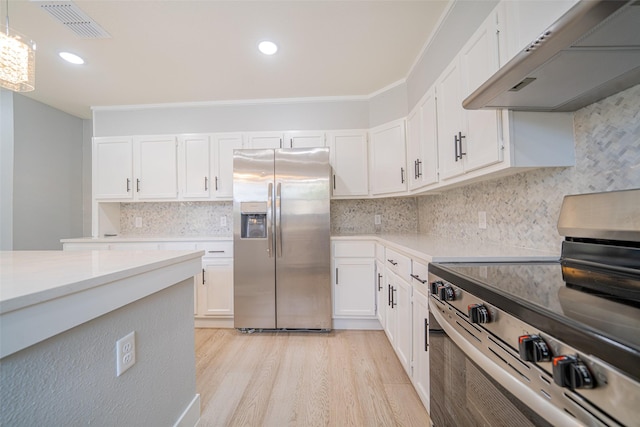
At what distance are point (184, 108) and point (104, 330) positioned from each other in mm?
3063

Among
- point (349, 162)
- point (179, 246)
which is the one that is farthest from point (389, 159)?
point (179, 246)

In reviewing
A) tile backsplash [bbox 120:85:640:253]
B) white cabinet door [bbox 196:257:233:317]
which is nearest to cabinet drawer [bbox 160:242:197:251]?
white cabinet door [bbox 196:257:233:317]

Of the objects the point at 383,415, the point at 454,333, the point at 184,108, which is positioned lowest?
the point at 383,415

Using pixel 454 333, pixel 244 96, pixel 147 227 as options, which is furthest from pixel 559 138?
pixel 147 227

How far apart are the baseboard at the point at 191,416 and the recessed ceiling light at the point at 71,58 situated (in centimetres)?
304

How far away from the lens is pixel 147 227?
11.1 feet

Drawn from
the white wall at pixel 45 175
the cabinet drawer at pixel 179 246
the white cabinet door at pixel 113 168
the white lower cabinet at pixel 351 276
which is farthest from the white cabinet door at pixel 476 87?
the white wall at pixel 45 175

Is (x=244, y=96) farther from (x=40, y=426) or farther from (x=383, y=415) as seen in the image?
(x=383, y=415)

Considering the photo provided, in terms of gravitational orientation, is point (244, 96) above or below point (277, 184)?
above

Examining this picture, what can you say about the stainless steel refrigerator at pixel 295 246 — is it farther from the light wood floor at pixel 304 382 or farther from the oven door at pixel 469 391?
the oven door at pixel 469 391

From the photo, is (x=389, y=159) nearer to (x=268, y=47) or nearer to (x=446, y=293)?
(x=268, y=47)

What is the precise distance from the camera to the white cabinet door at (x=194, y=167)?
9.96 ft

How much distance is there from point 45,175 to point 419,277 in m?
4.51

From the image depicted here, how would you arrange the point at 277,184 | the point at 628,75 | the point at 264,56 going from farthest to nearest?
the point at 277,184 < the point at 264,56 < the point at 628,75
